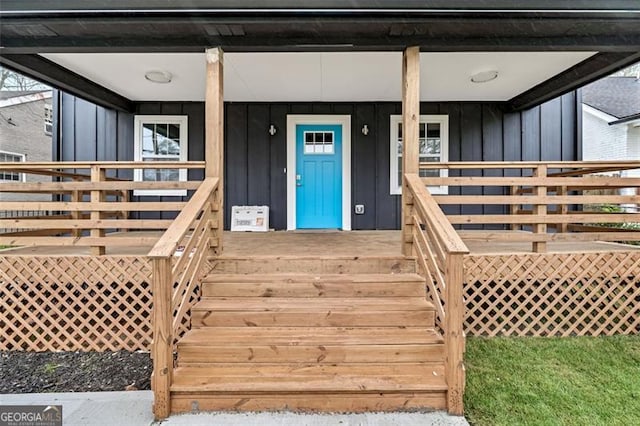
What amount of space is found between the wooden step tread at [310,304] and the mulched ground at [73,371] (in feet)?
2.58

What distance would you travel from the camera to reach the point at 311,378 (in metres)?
2.37

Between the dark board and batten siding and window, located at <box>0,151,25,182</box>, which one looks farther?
window, located at <box>0,151,25,182</box>

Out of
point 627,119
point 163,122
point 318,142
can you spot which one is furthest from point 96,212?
point 627,119

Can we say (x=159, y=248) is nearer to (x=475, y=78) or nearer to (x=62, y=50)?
(x=62, y=50)

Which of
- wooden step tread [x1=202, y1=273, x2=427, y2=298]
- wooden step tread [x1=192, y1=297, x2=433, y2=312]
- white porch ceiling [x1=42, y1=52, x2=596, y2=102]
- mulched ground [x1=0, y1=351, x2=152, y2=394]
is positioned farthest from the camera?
white porch ceiling [x1=42, y1=52, x2=596, y2=102]

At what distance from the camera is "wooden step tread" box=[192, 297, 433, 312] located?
9.38 ft

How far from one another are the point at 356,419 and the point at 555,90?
520cm

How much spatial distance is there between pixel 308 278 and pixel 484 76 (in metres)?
3.77

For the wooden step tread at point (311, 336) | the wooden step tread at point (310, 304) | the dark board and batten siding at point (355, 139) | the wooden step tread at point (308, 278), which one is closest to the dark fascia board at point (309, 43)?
the wooden step tread at point (308, 278)

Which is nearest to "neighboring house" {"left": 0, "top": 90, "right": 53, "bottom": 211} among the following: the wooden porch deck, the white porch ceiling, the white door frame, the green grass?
the white porch ceiling

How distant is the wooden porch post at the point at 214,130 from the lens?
3385 millimetres

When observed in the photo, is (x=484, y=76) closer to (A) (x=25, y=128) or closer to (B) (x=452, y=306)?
(B) (x=452, y=306)

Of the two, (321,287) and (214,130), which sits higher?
(214,130)

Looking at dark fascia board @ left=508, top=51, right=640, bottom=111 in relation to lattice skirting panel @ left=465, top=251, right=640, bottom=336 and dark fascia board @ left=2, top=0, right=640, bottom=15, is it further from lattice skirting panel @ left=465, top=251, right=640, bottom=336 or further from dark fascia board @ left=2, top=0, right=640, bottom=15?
lattice skirting panel @ left=465, top=251, right=640, bottom=336
